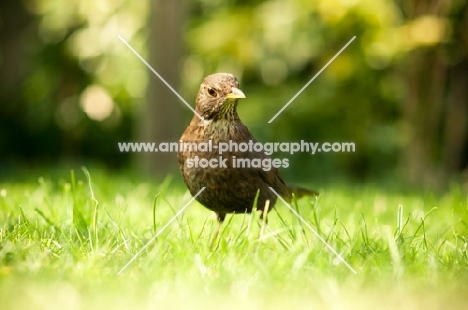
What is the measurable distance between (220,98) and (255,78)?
5.54 metres

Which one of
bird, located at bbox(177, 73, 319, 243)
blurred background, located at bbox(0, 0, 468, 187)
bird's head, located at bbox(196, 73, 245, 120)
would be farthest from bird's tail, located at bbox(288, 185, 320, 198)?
blurred background, located at bbox(0, 0, 468, 187)

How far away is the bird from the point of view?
2.89 metres

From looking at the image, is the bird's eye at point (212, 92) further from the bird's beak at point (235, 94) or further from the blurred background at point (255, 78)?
the blurred background at point (255, 78)

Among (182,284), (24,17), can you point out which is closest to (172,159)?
(182,284)

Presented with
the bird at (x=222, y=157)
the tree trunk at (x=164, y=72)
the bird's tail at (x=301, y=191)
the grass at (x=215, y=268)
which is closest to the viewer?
the grass at (x=215, y=268)

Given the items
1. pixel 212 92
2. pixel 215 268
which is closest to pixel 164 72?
pixel 212 92

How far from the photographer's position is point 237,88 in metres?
3.00

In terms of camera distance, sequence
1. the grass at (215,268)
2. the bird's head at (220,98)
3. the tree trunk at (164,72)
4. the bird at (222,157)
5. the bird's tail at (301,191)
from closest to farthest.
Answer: the grass at (215,268) → the bird at (222,157) → the bird's head at (220,98) → the bird's tail at (301,191) → the tree trunk at (164,72)

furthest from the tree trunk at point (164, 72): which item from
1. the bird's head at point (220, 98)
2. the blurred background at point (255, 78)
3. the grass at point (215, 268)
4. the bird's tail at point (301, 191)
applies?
the bird's head at point (220, 98)

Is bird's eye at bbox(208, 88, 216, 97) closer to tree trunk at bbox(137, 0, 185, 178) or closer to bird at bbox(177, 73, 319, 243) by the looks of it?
bird at bbox(177, 73, 319, 243)

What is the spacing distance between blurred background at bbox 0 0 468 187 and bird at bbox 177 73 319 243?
3.21 metres

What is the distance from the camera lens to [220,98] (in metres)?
3.00

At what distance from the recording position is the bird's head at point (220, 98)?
299cm

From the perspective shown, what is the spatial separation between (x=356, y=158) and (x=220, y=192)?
20.3ft
